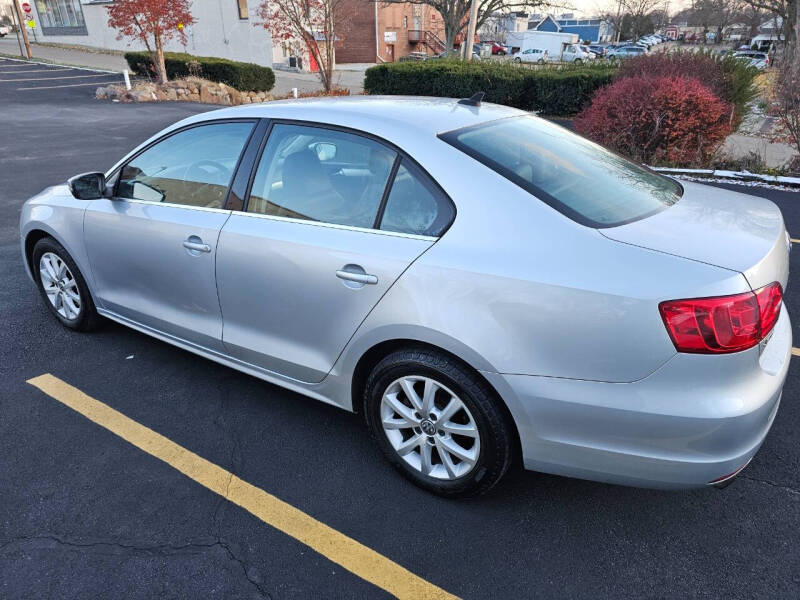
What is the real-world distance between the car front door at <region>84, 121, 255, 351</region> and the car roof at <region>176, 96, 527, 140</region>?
0.18m

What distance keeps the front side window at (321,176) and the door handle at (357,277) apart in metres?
0.23

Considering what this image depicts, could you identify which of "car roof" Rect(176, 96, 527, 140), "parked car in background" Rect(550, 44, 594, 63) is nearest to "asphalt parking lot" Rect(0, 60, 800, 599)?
"car roof" Rect(176, 96, 527, 140)

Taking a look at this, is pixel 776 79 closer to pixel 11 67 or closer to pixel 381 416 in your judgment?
pixel 381 416

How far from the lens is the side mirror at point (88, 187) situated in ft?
11.8

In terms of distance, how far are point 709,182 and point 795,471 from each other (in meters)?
6.81

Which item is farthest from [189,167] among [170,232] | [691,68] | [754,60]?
[754,60]

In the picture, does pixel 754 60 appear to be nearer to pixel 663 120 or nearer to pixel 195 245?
pixel 663 120

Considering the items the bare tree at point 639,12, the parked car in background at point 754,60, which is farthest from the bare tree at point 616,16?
the parked car in background at point 754,60

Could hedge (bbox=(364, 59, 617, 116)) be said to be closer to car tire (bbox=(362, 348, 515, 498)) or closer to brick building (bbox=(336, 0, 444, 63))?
car tire (bbox=(362, 348, 515, 498))

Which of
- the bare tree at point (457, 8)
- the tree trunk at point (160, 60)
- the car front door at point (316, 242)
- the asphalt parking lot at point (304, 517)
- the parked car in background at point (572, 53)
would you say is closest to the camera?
the asphalt parking lot at point (304, 517)

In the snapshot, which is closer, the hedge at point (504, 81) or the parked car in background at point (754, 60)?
the parked car in background at point (754, 60)

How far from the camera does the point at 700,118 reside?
29.8 ft

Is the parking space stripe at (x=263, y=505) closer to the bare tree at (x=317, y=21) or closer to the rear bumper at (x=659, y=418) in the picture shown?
the rear bumper at (x=659, y=418)

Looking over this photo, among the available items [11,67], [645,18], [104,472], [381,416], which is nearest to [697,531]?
[381,416]
